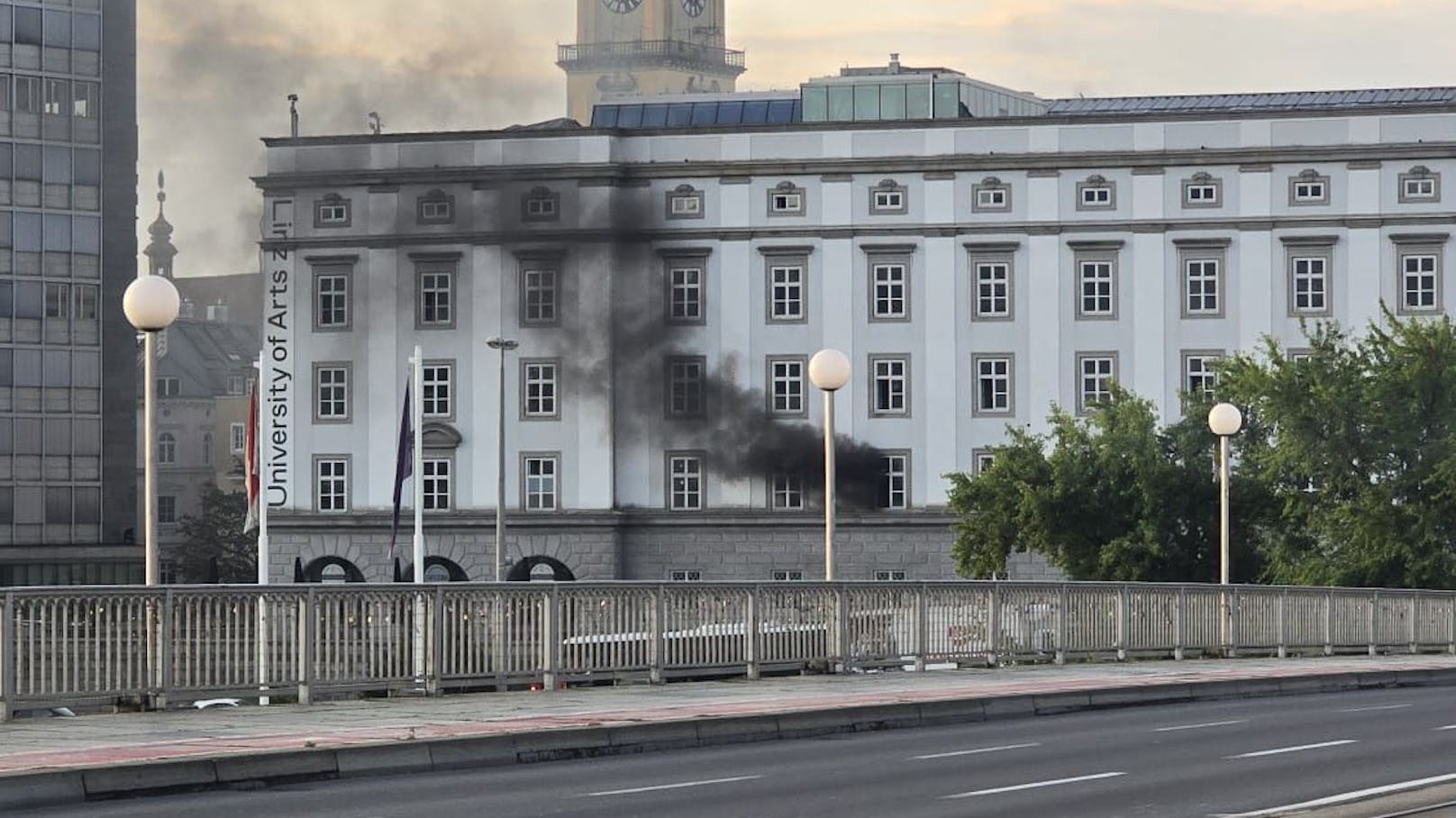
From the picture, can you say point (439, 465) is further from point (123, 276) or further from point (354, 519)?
point (123, 276)

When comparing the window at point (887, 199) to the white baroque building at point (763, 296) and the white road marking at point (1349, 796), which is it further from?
the white road marking at point (1349, 796)

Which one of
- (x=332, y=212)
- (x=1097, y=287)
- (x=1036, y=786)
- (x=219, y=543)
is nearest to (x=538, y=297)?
(x=332, y=212)

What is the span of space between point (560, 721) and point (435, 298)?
7440 cm

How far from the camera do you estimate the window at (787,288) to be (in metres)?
95.9

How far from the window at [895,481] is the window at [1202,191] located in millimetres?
12929

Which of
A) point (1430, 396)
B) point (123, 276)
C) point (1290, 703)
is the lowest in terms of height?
point (1290, 703)

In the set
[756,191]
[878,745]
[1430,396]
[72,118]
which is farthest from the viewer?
[72,118]

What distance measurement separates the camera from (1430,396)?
213 feet

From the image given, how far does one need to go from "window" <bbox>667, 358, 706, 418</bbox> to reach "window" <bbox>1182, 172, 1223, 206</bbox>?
57.4 ft

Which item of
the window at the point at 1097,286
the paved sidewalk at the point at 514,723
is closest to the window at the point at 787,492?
the window at the point at 1097,286

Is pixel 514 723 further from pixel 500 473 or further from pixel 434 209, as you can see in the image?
pixel 434 209

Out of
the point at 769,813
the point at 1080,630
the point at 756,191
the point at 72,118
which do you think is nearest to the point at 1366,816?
the point at 769,813

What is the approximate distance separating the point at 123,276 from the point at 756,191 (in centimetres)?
3473

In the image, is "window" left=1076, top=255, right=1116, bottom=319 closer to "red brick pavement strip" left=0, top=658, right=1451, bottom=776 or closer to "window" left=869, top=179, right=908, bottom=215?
"window" left=869, top=179, right=908, bottom=215
